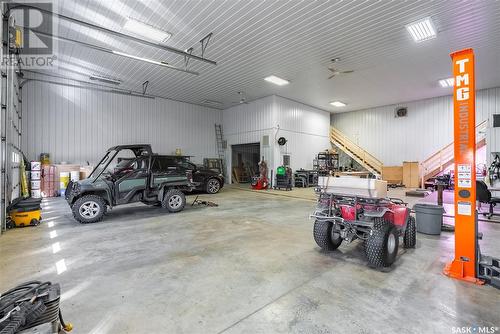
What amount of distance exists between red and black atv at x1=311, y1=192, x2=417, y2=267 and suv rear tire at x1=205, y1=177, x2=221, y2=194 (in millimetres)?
6623

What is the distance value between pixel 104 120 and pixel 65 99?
1.54m

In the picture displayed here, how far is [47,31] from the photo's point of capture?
597 cm

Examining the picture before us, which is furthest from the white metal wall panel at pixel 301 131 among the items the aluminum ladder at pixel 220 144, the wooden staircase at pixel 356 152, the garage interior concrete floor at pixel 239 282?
the garage interior concrete floor at pixel 239 282

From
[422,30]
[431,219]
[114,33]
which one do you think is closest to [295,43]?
[422,30]

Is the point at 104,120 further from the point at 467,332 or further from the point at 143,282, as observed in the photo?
the point at 467,332

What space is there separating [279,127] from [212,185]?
15.6 ft

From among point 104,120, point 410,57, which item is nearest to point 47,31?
point 104,120

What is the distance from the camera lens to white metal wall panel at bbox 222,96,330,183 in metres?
11.8

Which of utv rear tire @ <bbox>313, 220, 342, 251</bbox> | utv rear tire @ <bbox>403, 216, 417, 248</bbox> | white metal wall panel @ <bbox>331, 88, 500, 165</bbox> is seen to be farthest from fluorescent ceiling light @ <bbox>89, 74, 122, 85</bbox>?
white metal wall panel @ <bbox>331, 88, 500, 165</bbox>

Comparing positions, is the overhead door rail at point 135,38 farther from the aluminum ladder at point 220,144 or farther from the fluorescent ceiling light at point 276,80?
the aluminum ladder at point 220,144

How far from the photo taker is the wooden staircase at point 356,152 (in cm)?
1330

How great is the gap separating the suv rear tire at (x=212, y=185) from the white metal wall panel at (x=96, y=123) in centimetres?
418

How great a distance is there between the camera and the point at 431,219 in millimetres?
4117

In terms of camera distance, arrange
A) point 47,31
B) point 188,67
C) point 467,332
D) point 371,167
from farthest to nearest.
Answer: point 371,167 < point 188,67 < point 47,31 < point 467,332
